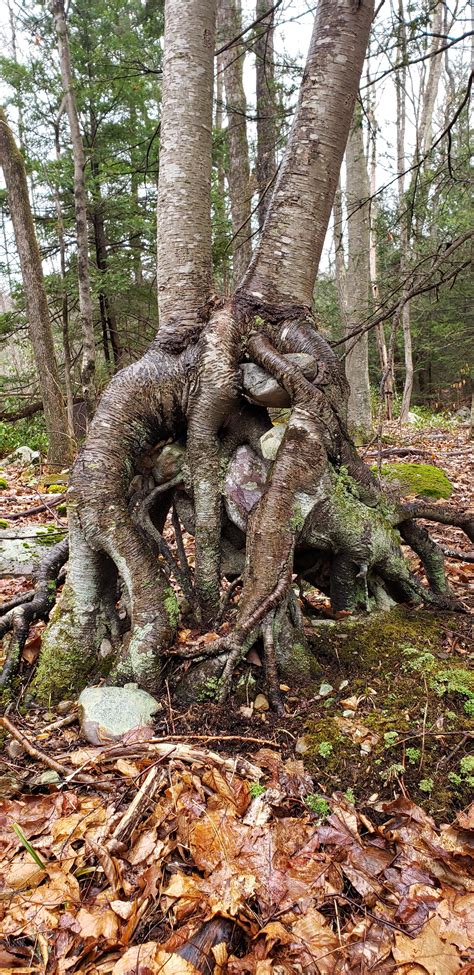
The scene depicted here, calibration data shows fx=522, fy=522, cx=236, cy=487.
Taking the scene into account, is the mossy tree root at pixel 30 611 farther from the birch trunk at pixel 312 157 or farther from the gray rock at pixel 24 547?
the birch trunk at pixel 312 157

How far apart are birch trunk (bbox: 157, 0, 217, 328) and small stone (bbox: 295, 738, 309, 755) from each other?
262 centimetres

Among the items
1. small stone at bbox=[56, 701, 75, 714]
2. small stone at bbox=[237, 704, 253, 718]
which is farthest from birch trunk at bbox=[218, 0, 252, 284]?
small stone at bbox=[237, 704, 253, 718]

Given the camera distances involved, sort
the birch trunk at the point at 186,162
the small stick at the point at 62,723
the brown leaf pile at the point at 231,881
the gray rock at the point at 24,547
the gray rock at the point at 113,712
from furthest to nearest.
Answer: the gray rock at the point at 24,547
the birch trunk at the point at 186,162
the small stick at the point at 62,723
the gray rock at the point at 113,712
the brown leaf pile at the point at 231,881

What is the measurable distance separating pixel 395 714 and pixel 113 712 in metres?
1.36

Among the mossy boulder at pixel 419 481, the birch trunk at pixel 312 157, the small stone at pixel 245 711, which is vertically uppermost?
the birch trunk at pixel 312 157

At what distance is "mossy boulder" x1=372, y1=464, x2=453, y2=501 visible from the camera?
6.20 metres

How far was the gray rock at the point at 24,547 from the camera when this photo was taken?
5148 mm

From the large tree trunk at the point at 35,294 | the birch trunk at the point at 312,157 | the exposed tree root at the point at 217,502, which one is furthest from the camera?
the large tree trunk at the point at 35,294


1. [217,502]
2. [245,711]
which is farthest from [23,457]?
[245,711]

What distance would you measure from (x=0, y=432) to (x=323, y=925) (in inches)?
483

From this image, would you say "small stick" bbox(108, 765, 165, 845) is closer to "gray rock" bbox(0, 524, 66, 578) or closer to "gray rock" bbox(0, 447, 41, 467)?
"gray rock" bbox(0, 524, 66, 578)

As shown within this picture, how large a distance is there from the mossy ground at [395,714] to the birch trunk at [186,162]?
7.92 feet

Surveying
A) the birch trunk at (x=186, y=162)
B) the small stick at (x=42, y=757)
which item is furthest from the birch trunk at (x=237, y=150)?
the small stick at (x=42, y=757)

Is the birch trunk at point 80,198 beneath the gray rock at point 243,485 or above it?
above
